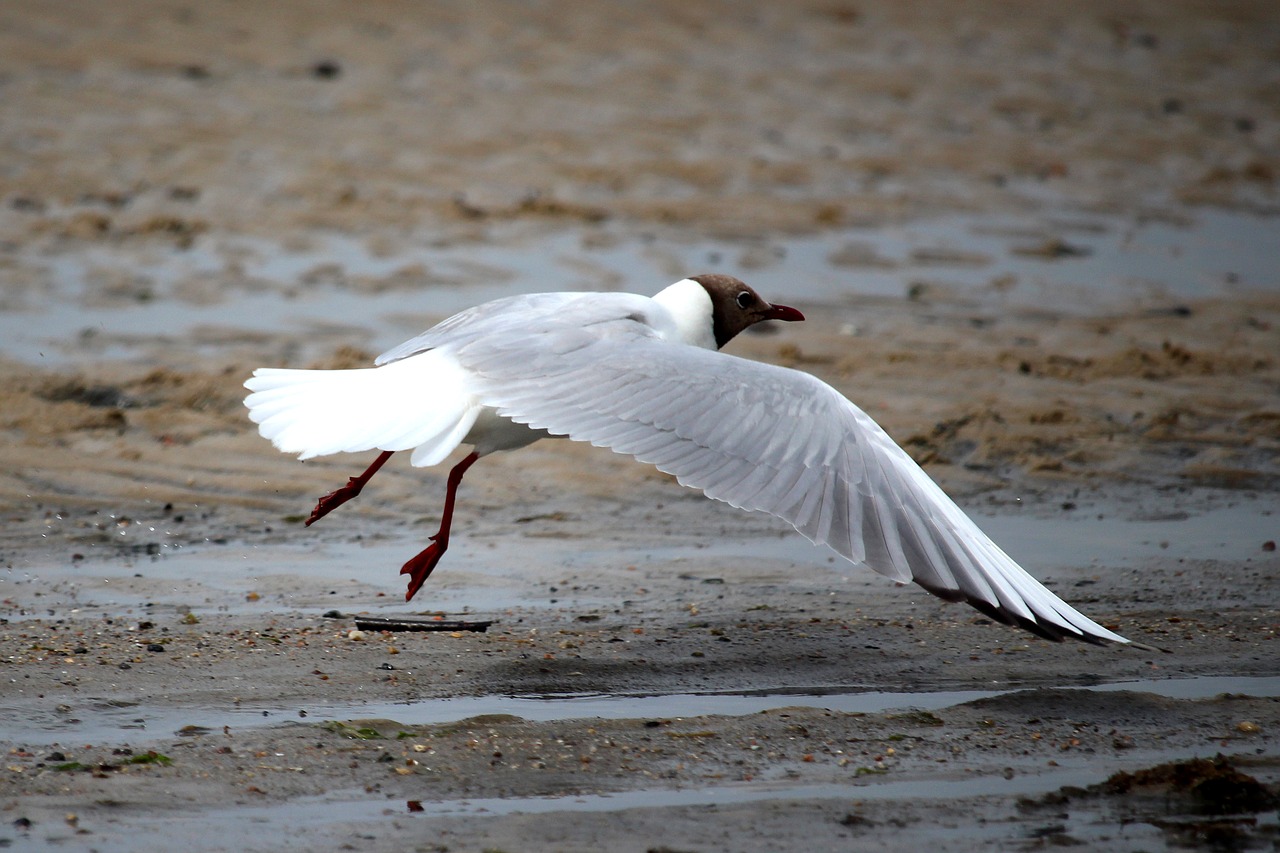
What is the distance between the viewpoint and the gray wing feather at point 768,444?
469 cm

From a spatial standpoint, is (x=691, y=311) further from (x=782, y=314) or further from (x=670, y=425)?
(x=670, y=425)

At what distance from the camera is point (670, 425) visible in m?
5.07

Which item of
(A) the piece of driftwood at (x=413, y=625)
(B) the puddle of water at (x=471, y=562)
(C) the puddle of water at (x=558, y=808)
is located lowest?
(C) the puddle of water at (x=558, y=808)

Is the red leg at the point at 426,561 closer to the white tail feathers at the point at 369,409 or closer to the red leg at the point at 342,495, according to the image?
the red leg at the point at 342,495

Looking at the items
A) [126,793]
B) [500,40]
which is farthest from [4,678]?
[500,40]

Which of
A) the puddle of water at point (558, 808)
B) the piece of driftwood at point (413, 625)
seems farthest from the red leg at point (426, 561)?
the puddle of water at point (558, 808)

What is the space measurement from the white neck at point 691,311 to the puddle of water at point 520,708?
5.79 ft

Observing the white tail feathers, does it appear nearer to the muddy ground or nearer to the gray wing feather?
the gray wing feather

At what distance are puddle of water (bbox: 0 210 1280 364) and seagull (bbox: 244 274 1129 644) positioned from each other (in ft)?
11.2

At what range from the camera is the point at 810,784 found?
421cm

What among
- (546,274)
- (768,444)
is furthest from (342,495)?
(546,274)

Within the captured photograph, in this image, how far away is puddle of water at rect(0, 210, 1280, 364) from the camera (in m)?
9.36

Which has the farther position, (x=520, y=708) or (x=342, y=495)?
(x=342, y=495)

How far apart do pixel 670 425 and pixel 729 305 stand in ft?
5.08
